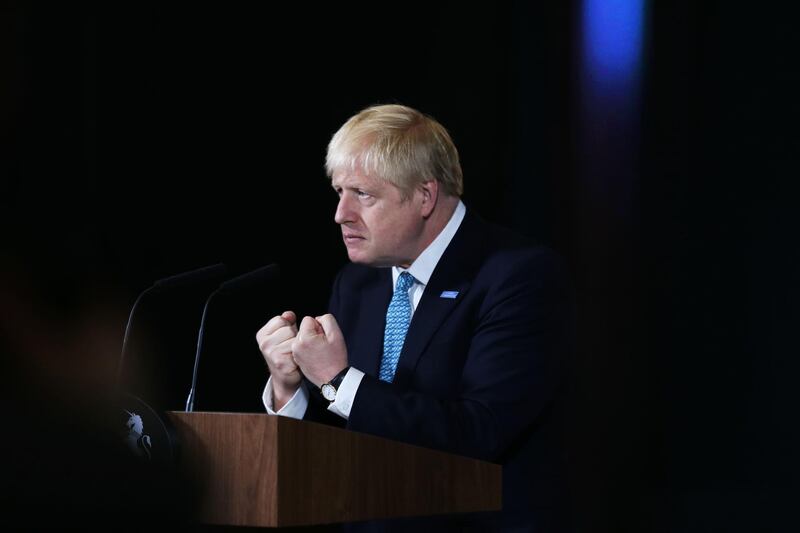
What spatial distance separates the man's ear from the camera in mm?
2453

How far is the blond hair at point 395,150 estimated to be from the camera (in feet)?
7.91

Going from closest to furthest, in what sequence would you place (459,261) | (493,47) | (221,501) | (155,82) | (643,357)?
(221,501) → (459,261) → (155,82) → (643,357) → (493,47)

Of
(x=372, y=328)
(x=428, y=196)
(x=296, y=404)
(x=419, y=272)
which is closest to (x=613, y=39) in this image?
(x=428, y=196)

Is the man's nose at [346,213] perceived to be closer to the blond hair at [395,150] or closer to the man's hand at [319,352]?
the blond hair at [395,150]

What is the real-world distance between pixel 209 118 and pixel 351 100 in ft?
1.82

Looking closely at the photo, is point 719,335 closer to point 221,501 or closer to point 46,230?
point 46,230

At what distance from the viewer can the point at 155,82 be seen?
10.6 ft

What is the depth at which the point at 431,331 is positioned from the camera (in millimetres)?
2277

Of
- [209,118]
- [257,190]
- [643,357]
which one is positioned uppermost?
[209,118]

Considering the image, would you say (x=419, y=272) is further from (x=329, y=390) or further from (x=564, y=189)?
(x=564, y=189)

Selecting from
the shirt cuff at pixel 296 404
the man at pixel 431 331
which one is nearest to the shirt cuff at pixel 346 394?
the man at pixel 431 331

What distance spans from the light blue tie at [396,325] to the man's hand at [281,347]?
1.02ft

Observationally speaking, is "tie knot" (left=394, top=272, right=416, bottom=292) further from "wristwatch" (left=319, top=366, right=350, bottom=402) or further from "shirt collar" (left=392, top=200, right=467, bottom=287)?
"wristwatch" (left=319, top=366, right=350, bottom=402)

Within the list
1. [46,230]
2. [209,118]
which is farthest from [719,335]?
[46,230]
